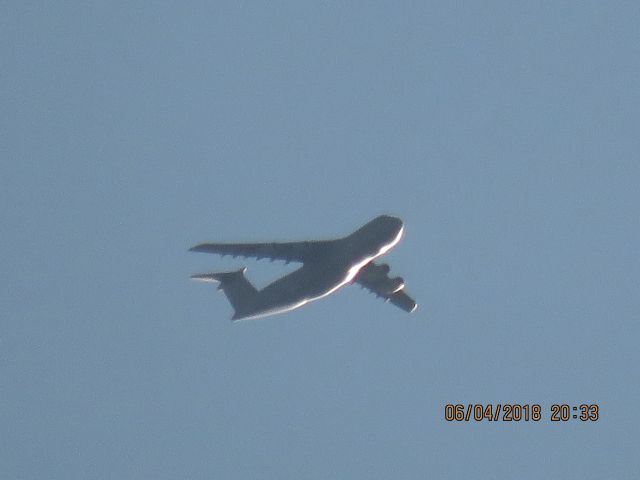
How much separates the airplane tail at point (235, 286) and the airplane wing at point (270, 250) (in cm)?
441

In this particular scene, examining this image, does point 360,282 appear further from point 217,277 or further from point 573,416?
point 573,416

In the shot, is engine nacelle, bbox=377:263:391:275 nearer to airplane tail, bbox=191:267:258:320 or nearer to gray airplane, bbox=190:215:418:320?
gray airplane, bbox=190:215:418:320

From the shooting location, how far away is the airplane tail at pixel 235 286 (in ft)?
194

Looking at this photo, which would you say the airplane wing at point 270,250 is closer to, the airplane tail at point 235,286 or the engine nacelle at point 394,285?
the airplane tail at point 235,286

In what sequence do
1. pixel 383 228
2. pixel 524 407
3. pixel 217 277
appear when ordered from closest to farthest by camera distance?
1. pixel 383 228
2. pixel 524 407
3. pixel 217 277

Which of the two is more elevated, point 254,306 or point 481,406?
point 254,306

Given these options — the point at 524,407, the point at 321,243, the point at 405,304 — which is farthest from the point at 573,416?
the point at 321,243

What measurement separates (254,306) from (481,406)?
1331 cm

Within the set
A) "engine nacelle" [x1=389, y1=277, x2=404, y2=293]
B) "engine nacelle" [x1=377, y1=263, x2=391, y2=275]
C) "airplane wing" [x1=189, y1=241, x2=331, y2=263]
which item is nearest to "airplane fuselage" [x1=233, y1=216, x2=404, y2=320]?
"airplane wing" [x1=189, y1=241, x2=331, y2=263]

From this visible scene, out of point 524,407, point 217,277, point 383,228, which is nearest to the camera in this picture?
point 383,228

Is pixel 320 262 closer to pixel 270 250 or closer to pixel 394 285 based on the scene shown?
pixel 270 250

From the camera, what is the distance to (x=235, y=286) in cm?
6159

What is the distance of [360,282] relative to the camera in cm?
5922

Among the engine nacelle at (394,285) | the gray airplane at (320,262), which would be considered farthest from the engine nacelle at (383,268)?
the engine nacelle at (394,285)
